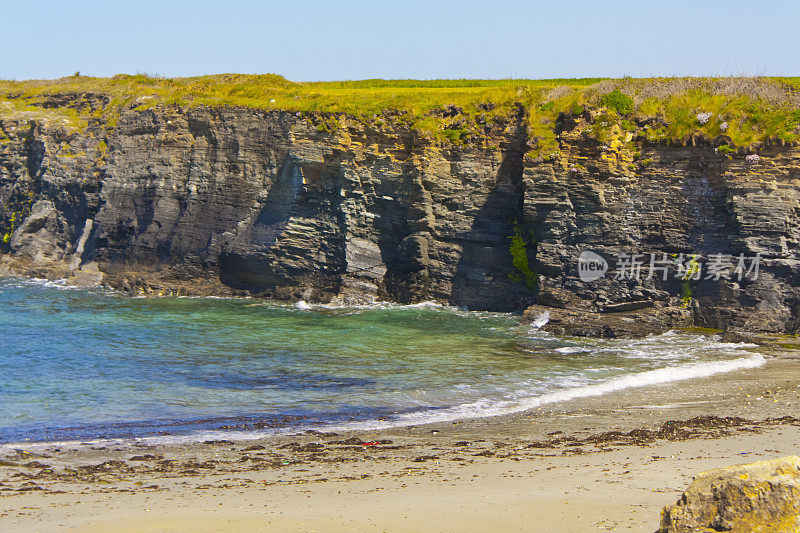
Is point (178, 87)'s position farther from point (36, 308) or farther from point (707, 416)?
point (707, 416)

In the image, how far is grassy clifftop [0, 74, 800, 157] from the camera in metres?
27.4

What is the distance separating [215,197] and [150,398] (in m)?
19.6

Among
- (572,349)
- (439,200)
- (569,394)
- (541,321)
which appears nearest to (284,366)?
(569,394)

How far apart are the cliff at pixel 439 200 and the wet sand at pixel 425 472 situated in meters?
11.1

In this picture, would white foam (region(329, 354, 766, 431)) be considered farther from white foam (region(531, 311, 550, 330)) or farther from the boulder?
the boulder

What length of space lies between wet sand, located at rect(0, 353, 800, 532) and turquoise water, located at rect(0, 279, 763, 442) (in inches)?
61.1

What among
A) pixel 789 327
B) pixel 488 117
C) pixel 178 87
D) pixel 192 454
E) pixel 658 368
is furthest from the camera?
pixel 178 87

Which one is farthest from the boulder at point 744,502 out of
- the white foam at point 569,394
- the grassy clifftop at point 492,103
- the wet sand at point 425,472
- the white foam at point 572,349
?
the grassy clifftop at point 492,103

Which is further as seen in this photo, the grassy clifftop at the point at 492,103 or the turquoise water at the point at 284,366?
the grassy clifftop at the point at 492,103

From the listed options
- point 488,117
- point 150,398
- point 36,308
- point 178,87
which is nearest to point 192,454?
point 150,398

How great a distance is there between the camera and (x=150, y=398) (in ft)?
54.8

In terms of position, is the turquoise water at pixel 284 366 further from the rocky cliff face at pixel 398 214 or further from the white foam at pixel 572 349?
the rocky cliff face at pixel 398 214

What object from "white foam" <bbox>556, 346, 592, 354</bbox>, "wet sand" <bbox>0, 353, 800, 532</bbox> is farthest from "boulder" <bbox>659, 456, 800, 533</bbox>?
"white foam" <bbox>556, 346, 592, 354</bbox>

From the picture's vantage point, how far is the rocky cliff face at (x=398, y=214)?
26.4 m
